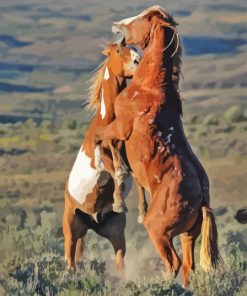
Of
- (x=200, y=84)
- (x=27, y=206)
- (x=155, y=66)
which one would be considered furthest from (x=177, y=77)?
(x=200, y=84)

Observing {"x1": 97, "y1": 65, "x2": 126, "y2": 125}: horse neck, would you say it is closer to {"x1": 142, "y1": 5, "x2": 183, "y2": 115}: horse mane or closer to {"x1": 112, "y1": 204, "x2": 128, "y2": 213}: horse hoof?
{"x1": 142, "y1": 5, "x2": 183, "y2": 115}: horse mane

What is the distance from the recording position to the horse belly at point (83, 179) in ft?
18.6

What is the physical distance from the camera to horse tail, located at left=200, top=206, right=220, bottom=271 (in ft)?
17.8

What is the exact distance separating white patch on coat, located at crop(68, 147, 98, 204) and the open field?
0.84 feet

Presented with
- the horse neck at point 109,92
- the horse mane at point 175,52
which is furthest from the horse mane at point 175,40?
the horse neck at point 109,92

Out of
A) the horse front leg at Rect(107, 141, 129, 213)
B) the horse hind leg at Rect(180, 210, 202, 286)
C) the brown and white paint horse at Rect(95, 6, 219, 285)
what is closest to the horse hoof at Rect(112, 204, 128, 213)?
the horse front leg at Rect(107, 141, 129, 213)

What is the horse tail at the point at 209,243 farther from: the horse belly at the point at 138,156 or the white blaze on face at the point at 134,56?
the white blaze on face at the point at 134,56

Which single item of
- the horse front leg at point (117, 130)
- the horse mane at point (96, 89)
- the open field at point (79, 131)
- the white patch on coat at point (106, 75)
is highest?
the white patch on coat at point (106, 75)

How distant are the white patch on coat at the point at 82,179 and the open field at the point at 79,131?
10.1 inches

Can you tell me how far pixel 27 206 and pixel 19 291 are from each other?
154cm

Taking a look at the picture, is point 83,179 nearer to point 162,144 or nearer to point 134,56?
point 162,144

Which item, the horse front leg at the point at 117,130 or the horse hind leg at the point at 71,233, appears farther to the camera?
the horse hind leg at the point at 71,233

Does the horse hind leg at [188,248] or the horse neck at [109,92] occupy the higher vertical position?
the horse neck at [109,92]

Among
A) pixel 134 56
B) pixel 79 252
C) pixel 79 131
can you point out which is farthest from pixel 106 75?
pixel 79 131
